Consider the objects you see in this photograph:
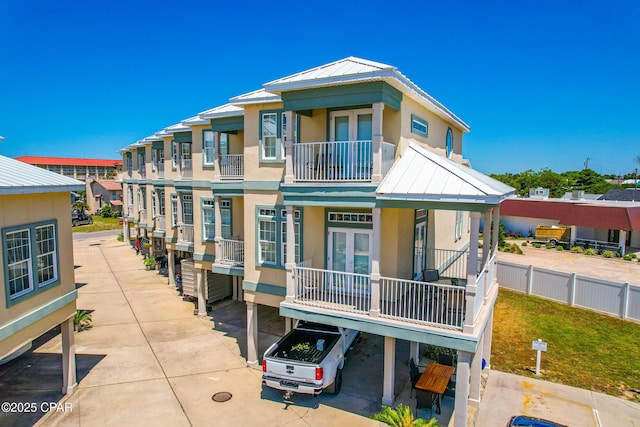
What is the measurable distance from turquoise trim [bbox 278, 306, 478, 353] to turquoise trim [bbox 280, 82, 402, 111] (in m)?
5.80

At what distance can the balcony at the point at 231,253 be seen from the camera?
1608 cm

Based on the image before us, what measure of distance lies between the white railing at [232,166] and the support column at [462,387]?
10.8 metres

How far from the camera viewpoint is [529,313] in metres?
18.8

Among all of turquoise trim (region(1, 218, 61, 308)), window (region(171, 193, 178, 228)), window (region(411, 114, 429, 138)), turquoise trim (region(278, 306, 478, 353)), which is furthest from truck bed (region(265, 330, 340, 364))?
window (region(171, 193, 178, 228))

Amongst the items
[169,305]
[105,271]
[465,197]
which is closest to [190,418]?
[465,197]

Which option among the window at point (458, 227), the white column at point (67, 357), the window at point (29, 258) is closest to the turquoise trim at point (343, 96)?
the window at point (29, 258)

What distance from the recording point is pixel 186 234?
821 inches

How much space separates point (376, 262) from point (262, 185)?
202 inches

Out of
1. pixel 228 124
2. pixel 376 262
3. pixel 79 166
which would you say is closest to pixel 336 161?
pixel 376 262

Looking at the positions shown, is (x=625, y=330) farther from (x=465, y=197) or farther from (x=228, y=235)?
(x=228, y=235)

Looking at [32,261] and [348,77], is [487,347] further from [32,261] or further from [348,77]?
[32,261]

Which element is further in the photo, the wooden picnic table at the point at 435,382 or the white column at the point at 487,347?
the white column at the point at 487,347

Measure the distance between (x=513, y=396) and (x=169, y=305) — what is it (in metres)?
16.6

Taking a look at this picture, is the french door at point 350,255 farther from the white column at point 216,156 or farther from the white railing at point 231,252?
the white column at point 216,156
